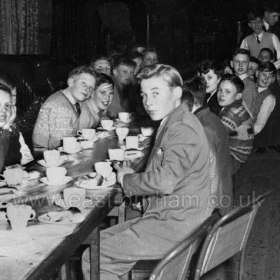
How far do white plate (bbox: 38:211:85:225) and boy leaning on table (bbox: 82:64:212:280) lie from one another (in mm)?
368

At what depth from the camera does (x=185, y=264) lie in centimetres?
209

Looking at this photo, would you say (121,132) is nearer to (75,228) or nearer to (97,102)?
(97,102)

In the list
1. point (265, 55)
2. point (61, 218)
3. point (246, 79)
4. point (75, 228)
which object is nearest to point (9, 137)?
point (61, 218)

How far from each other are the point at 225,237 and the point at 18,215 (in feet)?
2.76

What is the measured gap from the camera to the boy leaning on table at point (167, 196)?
8.52 feet

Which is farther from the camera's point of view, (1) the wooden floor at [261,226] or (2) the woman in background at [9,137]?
(1) the wooden floor at [261,226]

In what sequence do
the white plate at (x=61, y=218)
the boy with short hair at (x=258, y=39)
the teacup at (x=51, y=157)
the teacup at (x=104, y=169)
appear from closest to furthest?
the white plate at (x=61, y=218), the teacup at (x=104, y=169), the teacup at (x=51, y=157), the boy with short hair at (x=258, y=39)

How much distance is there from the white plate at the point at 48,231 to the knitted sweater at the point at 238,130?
2.59 meters

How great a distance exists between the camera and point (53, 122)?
473cm

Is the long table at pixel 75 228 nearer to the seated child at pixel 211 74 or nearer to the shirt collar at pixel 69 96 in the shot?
the shirt collar at pixel 69 96

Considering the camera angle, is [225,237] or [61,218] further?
[61,218]

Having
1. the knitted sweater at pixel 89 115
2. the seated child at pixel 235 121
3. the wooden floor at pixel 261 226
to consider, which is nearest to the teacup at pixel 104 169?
the wooden floor at pixel 261 226

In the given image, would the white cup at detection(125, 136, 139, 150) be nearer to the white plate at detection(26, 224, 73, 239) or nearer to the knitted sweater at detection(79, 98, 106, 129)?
the knitted sweater at detection(79, 98, 106, 129)

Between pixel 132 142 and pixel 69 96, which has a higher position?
pixel 69 96
